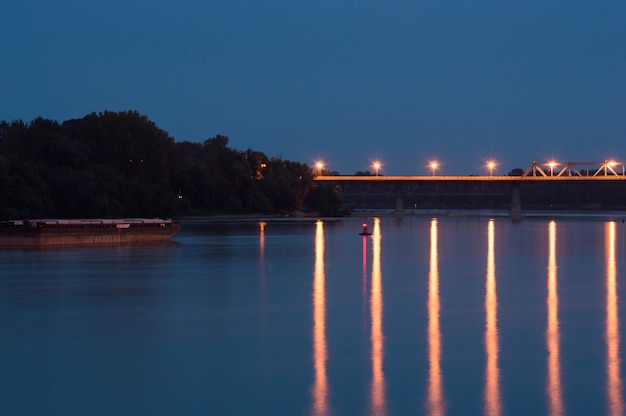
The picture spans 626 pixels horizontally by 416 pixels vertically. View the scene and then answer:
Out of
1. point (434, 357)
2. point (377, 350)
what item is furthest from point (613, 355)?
point (377, 350)

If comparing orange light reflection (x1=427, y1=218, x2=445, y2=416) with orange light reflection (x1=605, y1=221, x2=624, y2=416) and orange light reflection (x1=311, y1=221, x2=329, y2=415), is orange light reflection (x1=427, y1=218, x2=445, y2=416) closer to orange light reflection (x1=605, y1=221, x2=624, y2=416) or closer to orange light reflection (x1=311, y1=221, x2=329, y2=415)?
orange light reflection (x1=311, y1=221, x2=329, y2=415)

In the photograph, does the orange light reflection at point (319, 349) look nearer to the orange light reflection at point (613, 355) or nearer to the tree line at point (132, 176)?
the orange light reflection at point (613, 355)

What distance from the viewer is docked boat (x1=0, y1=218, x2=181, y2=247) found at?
233 ft

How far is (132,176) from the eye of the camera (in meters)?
136

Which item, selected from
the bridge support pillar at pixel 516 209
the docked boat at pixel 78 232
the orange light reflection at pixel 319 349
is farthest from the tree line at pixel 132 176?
the orange light reflection at pixel 319 349

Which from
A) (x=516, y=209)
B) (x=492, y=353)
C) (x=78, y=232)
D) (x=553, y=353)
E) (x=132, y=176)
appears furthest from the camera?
(x=516, y=209)

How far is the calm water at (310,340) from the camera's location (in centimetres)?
1891

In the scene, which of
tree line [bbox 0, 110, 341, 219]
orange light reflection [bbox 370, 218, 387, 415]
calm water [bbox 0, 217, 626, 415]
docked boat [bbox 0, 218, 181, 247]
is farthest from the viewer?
tree line [bbox 0, 110, 341, 219]

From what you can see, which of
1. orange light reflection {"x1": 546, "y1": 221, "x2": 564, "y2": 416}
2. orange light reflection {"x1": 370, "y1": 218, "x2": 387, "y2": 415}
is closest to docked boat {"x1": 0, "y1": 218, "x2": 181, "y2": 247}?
orange light reflection {"x1": 370, "y1": 218, "x2": 387, "y2": 415}

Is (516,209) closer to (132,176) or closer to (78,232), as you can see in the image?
(132,176)

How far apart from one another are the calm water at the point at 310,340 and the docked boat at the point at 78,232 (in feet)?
63.9

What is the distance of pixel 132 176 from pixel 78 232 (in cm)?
6082

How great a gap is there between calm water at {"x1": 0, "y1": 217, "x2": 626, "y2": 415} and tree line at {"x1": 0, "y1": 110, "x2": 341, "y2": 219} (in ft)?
178

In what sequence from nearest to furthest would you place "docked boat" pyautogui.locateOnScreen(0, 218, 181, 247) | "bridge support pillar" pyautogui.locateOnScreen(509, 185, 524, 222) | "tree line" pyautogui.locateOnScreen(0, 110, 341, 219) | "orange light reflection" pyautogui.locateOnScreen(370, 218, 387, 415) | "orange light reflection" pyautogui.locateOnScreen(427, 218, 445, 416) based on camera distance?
"orange light reflection" pyautogui.locateOnScreen(427, 218, 445, 416) → "orange light reflection" pyautogui.locateOnScreen(370, 218, 387, 415) → "docked boat" pyautogui.locateOnScreen(0, 218, 181, 247) → "tree line" pyautogui.locateOnScreen(0, 110, 341, 219) → "bridge support pillar" pyautogui.locateOnScreen(509, 185, 524, 222)
